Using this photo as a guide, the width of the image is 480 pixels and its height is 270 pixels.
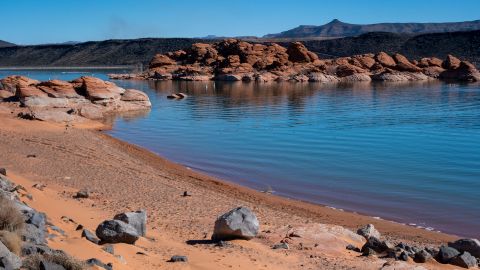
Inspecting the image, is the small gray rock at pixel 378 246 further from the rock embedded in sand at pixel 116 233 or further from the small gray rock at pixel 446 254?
the rock embedded in sand at pixel 116 233

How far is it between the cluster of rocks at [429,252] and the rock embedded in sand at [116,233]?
329 centimetres

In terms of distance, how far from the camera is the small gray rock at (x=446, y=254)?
28.2 feet

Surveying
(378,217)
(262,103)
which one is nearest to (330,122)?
(262,103)

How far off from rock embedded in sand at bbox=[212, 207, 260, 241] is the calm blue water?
15.4 feet

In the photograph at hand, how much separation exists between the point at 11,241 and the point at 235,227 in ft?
11.7

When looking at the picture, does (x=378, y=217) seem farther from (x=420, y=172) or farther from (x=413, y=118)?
(x=413, y=118)

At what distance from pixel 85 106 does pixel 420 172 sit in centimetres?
1919

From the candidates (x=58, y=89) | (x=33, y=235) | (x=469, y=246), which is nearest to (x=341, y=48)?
(x=58, y=89)

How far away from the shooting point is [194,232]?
9.30m

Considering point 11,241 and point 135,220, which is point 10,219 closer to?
point 11,241

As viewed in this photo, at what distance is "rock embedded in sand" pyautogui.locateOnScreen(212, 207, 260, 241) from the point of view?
8.49 meters

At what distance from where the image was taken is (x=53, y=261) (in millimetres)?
5418

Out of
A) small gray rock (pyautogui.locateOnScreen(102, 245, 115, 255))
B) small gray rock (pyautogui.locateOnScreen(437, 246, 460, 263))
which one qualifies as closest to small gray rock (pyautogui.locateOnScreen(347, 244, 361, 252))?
small gray rock (pyautogui.locateOnScreen(437, 246, 460, 263))

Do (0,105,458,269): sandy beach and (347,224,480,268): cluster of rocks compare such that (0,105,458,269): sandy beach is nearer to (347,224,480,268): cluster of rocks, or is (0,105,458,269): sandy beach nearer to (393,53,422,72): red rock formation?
(347,224,480,268): cluster of rocks
